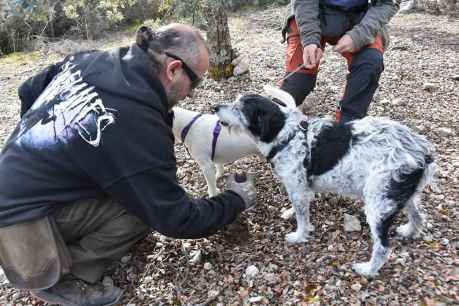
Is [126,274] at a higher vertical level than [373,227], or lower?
lower

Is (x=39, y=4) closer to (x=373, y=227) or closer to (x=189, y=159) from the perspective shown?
(x=189, y=159)

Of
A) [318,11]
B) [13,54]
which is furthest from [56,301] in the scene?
[13,54]

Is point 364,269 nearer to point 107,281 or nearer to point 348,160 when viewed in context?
point 348,160

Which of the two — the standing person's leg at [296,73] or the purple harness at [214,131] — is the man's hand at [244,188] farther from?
the standing person's leg at [296,73]

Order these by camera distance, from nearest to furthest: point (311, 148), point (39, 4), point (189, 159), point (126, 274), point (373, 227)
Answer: point (373, 227)
point (311, 148)
point (126, 274)
point (39, 4)
point (189, 159)

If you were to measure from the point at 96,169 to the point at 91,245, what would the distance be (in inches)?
32.7

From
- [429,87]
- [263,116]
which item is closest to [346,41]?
[263,116]

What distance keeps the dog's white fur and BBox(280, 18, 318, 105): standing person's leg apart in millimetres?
886

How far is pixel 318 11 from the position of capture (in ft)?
14.2

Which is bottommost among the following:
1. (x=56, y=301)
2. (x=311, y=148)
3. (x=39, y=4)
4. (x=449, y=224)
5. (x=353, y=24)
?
(x=449, y=224)

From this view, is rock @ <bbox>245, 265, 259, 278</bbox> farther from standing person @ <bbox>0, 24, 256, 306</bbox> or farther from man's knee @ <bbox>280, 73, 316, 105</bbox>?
man's knee @ <bbox>280, 73, 316, 105</bbox>

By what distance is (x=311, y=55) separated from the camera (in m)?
4.14

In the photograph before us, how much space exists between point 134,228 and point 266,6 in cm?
985

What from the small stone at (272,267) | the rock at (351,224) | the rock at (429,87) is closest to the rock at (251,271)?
the small stone at (272,267)
